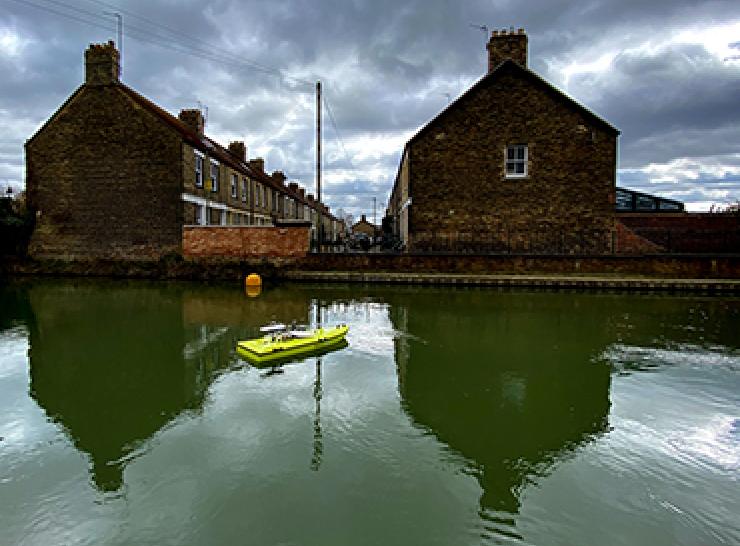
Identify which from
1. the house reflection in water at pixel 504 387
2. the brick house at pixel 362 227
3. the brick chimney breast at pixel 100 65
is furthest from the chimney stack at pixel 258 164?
the brick house at pixel 362 227

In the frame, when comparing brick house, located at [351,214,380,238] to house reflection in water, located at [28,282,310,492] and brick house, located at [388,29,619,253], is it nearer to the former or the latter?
brick house, located at [388,29,619,253]

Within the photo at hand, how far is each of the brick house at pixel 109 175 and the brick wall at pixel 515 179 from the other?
423 inches

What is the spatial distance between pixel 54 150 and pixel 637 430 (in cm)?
2566

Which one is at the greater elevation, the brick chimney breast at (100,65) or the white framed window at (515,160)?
the brick chimney breast at (100,65)

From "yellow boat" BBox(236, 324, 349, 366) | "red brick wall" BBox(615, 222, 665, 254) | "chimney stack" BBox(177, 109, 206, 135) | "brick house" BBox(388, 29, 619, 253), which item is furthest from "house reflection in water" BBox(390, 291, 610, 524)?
"chimney stack" BBox(177, 109, 206, 135)

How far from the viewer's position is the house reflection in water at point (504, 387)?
4.75m

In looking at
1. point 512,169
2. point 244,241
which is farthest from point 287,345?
point 512,169

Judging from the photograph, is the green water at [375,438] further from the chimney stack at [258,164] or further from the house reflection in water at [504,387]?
the chimney stack at [258,164]

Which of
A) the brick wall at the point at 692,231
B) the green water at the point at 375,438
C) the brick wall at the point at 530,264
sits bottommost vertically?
the green water at the point at 375,438

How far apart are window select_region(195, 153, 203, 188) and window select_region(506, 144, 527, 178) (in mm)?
14469

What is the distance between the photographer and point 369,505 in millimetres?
3885

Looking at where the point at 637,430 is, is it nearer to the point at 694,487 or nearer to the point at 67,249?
the point at 694,487

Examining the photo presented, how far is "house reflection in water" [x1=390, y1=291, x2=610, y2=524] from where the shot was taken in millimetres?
4750

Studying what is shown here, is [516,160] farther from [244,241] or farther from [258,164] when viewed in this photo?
[258,164]
